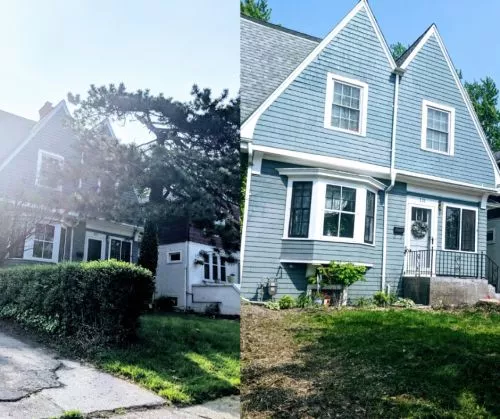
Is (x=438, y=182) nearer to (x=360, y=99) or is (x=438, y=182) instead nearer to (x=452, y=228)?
(x=452, y=228)

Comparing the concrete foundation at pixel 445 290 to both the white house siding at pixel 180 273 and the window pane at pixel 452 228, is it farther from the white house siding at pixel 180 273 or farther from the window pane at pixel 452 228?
the white house siding at pixel 180 273

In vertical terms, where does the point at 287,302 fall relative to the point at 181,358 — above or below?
above

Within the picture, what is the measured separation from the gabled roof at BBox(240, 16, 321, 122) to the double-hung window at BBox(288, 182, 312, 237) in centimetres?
29

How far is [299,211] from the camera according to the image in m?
1.27

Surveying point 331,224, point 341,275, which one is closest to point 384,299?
point 341,275

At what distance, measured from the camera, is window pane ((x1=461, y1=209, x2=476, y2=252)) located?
4.50ft

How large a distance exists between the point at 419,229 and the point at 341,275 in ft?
0.85

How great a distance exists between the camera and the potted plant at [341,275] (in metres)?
1.26

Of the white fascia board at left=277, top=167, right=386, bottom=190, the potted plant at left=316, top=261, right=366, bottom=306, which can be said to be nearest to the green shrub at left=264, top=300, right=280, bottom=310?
the potted plant at left=316, top=261, right=366, bottom=306

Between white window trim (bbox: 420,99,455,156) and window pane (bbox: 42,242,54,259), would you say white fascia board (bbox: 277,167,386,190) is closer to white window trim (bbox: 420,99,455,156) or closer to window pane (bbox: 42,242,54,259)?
white window trim (bbox: 420,99,455,156)

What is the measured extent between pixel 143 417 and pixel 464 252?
0.95 m

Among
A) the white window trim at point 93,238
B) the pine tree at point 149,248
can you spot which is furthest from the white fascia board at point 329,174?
the white window trim at point 93,238

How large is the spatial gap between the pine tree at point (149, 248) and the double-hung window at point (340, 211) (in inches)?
17.8

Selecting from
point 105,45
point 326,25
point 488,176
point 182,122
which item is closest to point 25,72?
point 105,45
